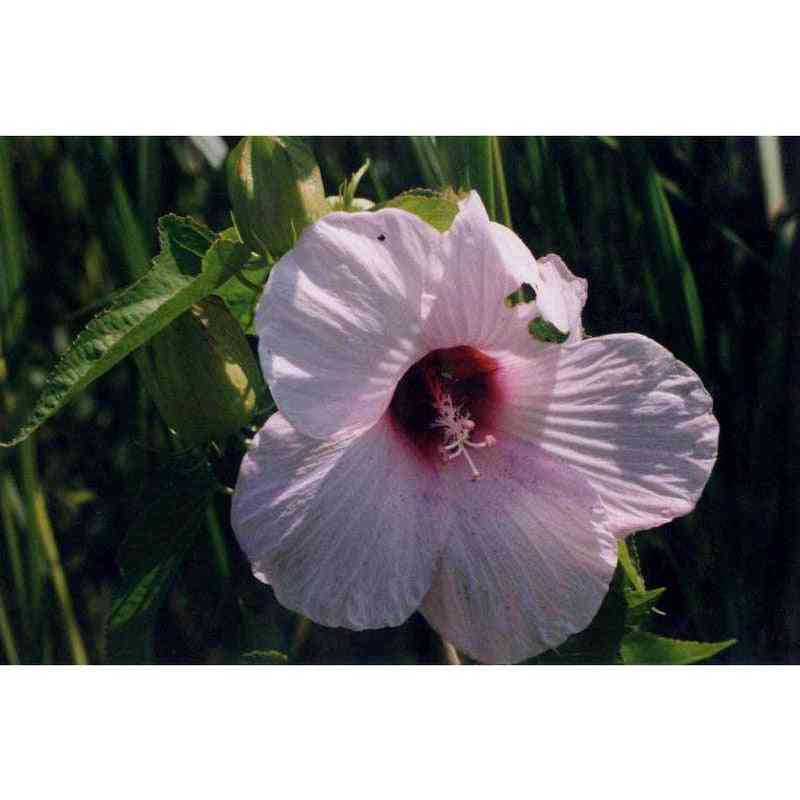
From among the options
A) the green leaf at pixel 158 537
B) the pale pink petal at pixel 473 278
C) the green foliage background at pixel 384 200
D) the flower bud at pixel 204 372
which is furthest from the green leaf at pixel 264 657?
the pale pink petal at pixel 473 278

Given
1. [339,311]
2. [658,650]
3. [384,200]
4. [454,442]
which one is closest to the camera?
[339,311]

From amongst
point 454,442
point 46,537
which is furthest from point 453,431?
point 46,537

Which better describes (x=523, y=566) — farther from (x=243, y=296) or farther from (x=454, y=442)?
(x=243, y=296)

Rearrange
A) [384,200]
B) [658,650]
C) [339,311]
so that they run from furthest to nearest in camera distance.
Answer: [384,200] → [658,650] → [339,311]

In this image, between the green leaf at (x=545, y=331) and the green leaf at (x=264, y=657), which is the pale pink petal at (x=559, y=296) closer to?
the green leaf at (x=545, y=331)

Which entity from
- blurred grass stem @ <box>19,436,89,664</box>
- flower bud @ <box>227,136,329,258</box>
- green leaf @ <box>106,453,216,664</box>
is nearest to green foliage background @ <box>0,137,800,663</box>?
blurred grass stem @ <box>19,436,89,664</box>

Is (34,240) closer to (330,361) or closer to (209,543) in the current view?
(209,543)
